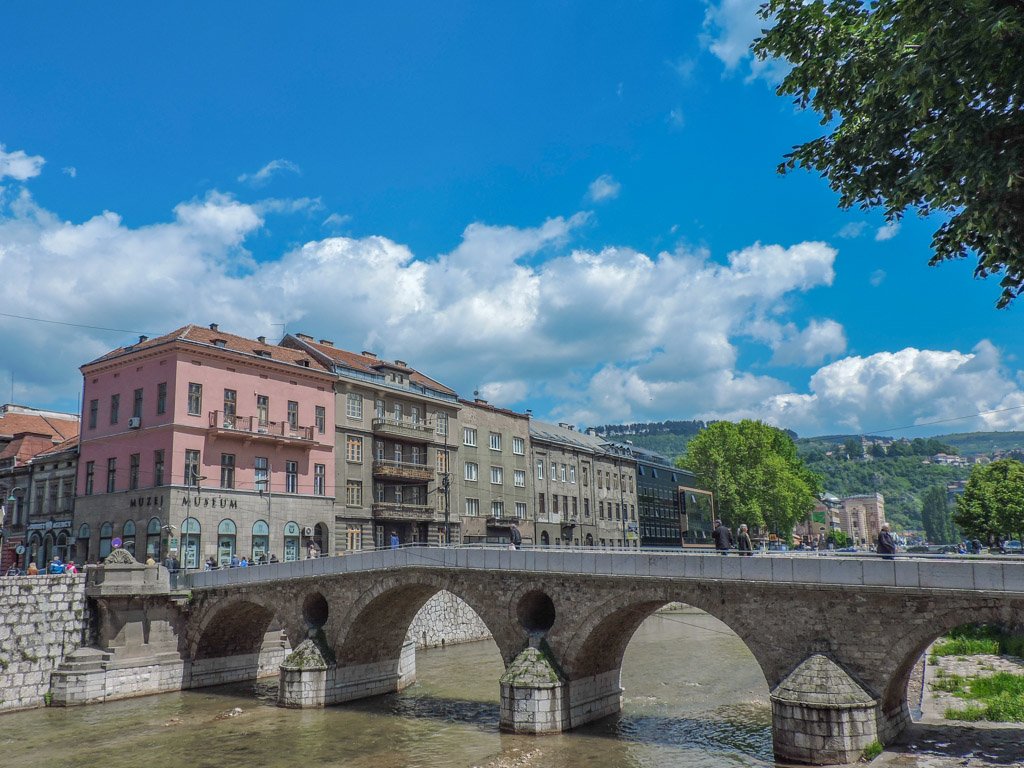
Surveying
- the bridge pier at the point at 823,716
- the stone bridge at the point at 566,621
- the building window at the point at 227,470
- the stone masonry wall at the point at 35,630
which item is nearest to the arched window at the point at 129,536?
the building window at the point at 227,470

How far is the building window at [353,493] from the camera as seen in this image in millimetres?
46281

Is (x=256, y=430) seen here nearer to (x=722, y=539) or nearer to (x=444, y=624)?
(x=444, y=624)

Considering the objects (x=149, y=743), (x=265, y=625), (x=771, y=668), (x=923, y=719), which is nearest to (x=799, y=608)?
(x=771, y=668)

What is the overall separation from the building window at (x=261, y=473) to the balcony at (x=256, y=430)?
1.14 metres

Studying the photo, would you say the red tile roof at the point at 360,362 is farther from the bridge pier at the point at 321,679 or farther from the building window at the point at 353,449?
the bridge pier at the point at 321,679

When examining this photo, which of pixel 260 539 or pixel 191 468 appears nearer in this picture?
pixel 191 468

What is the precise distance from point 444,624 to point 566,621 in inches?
864

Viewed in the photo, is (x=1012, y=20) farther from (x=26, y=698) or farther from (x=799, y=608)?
(x=26, y=698)

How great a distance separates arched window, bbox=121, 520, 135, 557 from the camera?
129ft

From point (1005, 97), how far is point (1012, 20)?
1392mm

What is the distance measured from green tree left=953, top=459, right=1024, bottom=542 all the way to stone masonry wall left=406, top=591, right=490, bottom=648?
34573 mm

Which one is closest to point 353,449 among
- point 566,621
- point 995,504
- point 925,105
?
point 566,621

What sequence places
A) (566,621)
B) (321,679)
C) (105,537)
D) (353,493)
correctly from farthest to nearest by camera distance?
(353,493) < (105,537) < (321,679) < (566,621)

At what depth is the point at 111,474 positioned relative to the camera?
41.8m
